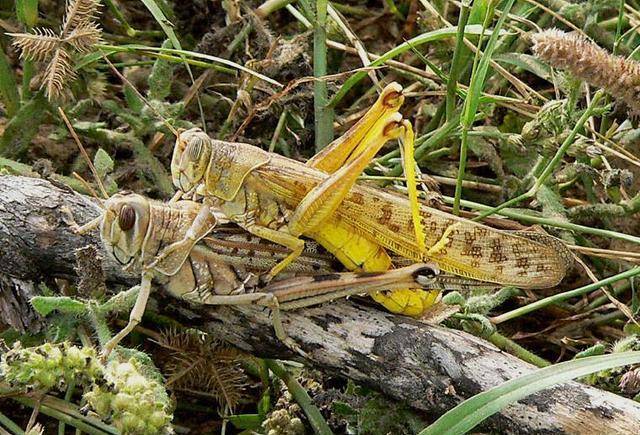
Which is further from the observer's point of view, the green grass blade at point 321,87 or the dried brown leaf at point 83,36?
the green grass blade at point 321,87

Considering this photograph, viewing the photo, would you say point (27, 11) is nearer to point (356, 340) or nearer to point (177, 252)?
point (177, 252)

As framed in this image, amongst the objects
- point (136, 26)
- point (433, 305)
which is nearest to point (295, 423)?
point (433, 305)

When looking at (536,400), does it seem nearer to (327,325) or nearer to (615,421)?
(615,421)

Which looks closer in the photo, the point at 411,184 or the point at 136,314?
the point at 136,314

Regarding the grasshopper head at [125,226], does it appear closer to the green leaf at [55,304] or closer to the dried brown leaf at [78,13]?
the green leaf at [55,304]

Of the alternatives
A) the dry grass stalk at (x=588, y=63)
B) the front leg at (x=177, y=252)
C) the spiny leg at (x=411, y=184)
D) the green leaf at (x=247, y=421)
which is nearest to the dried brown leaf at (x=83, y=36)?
the front leg at (x=177, y=252)

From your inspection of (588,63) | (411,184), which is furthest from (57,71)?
(588,63)
